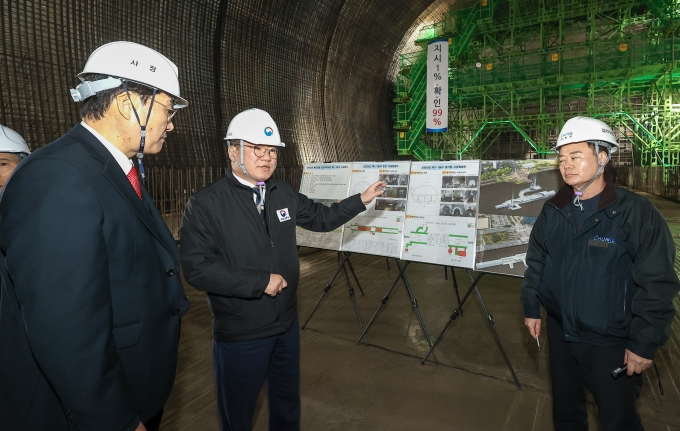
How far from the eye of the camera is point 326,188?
4566 millimetres

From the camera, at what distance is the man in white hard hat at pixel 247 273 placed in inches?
77.9

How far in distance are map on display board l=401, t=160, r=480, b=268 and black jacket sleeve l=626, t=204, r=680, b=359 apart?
152cm

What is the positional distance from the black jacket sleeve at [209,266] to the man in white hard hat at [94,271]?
1.50ft

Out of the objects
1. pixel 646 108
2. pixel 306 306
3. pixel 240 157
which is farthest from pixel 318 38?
pixel 646 108

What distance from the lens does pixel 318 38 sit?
40.7ft

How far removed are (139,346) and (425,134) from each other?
1950cm

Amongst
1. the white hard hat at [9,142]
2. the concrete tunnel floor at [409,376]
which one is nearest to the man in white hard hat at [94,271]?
the concrete tunnel floor at [409,376]

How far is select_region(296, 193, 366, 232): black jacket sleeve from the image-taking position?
2.71 metres

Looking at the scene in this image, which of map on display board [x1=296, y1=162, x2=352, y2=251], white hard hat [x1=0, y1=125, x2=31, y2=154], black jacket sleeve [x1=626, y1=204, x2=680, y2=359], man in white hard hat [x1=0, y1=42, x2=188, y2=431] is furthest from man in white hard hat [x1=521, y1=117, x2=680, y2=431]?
white hard hat [x1=0, y1=125, x2=31, y2=154]

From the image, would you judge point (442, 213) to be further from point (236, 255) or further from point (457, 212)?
point (236, 255)

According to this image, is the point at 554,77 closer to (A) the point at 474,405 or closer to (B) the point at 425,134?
(B) the point at 425,134

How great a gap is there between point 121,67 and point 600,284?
2266mm

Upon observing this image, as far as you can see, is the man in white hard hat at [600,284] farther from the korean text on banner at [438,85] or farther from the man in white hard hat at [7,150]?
the korean text on banner at [438,85]

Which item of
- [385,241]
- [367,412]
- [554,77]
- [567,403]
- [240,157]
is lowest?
[367,412]
